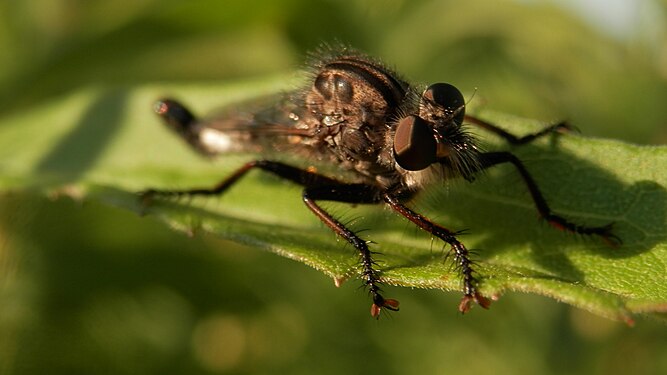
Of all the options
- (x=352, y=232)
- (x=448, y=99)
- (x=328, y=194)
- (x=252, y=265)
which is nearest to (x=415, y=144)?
(x=448, y=99)

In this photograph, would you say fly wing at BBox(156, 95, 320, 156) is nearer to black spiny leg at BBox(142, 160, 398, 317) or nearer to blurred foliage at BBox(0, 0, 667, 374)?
black spiny leg at BBox(142, 160, 398, 317)

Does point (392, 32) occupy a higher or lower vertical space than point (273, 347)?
higher

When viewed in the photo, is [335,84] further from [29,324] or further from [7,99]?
[7,99]

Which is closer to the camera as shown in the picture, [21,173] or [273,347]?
[21,173]

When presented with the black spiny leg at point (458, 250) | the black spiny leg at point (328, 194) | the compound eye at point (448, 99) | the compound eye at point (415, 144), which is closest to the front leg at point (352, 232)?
the black spiny leg at point (328, 194)

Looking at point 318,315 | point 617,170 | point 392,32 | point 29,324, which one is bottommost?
point 29,324

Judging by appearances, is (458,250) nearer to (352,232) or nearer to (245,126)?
(352,232)

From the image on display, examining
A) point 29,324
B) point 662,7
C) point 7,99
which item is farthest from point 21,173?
point 662,7
